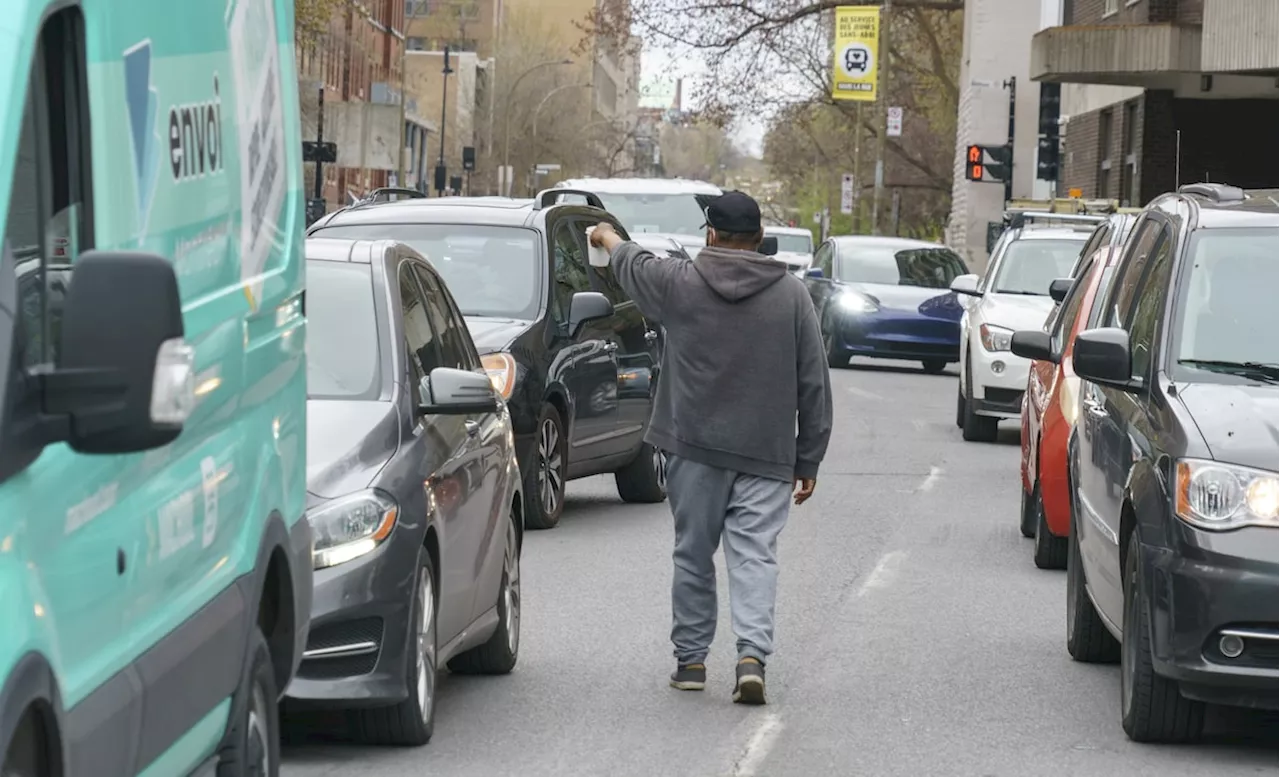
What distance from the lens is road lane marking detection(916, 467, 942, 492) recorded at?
16.7 metres

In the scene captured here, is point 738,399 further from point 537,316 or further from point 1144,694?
point 537,316

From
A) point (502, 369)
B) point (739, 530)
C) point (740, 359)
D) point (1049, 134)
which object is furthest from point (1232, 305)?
point (1049, 134)

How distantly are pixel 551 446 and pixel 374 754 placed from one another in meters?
6.22

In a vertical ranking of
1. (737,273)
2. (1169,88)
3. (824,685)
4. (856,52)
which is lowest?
(824,685)

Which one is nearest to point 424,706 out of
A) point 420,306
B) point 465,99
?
point 420,306

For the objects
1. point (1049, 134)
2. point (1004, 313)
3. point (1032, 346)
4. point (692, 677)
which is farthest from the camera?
point (1049, 134)

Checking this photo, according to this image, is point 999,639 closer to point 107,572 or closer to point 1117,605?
point 1117,605

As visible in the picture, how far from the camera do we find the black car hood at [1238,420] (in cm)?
742

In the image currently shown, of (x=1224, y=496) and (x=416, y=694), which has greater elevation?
(x=1224, y=496)

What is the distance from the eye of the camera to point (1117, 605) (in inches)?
326

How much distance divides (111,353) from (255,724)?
2342mm

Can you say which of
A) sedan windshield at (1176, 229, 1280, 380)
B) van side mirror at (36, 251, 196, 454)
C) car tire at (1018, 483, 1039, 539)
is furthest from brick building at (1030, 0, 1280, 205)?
van side mirror at (36, 251, 196, 454)

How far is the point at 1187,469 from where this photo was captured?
7.47 metres

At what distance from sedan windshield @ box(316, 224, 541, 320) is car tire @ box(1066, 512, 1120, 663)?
464cm
